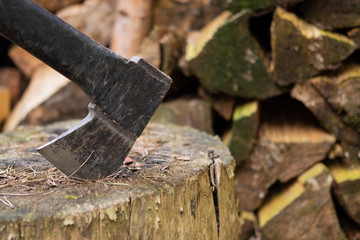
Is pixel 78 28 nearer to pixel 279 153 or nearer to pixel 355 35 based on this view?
pixel 279 153

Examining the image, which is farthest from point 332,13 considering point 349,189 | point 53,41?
point 53,41

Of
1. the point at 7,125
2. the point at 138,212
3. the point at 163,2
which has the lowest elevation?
the point at 7,125

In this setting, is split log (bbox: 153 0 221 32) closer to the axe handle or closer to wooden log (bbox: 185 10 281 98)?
wooden log (bbox: 185 10 281 98)

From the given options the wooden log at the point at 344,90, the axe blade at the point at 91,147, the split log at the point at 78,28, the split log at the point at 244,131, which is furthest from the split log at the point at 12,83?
the wooden log at the point at 344,90

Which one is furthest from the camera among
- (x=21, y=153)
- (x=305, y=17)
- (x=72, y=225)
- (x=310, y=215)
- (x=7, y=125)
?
(x=7, y=125)

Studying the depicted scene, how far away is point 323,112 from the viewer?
2.75 metres

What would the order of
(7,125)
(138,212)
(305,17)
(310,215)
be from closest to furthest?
(138,212), (305,17), (310,215), (7,125)

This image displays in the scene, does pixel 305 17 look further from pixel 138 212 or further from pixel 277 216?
pixel 138 212

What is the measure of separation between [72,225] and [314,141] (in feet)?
6.54

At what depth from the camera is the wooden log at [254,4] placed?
2590 millimetres

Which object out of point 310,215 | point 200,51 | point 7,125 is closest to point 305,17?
point 200,51

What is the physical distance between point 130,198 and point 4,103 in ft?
10.1

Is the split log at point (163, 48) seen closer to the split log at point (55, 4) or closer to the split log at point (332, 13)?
the split log at point (332, 13)

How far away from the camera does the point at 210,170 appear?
1813 mm
